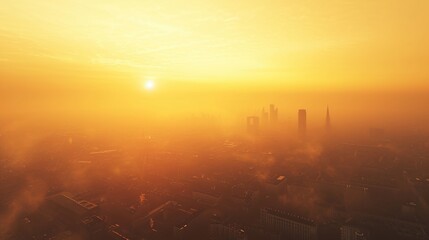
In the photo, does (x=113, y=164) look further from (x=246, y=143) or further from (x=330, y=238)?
(x=330, y=238)

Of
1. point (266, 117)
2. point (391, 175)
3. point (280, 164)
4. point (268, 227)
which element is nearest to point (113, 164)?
point (280, 164)

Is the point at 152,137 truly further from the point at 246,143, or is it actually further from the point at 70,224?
the point at 70,224

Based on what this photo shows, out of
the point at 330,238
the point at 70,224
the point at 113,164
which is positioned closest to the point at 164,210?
the point at 70,224

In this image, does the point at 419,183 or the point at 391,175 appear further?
the point at 391,175

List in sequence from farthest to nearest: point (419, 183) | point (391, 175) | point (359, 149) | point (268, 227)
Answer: point (359, 149)
point (391, 175)
point (419, 183)
point (268, 227)

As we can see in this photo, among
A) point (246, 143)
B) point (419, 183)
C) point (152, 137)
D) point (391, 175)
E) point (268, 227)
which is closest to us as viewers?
point (268, 227)

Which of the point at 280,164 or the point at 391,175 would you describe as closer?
the point at 391,175

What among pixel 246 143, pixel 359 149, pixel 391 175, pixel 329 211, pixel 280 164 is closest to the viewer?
pixel 329 211

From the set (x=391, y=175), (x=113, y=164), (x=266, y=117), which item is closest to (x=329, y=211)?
(x=391, y=175)

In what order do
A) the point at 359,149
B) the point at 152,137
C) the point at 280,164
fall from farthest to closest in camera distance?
1. the point at 152,137
2. the point at 359,149
3. the point at 280,164
